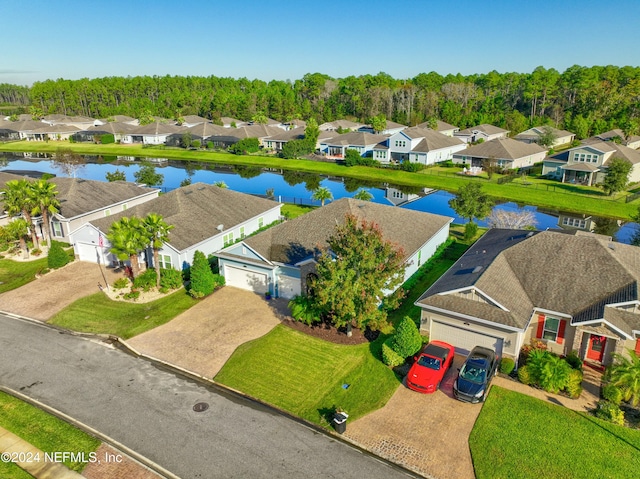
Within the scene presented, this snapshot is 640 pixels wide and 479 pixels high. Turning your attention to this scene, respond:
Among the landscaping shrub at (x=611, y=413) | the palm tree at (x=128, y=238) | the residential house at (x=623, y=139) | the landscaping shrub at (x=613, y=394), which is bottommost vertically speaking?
the landscaping shrub at (x=611, y=413)

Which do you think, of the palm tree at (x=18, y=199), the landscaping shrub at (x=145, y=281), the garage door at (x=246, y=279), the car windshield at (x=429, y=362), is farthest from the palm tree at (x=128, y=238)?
the car windshield at (x=429, y=362)

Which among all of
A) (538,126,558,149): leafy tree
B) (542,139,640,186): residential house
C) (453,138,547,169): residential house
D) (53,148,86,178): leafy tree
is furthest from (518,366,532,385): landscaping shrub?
(53,148,86,178): leafy tree

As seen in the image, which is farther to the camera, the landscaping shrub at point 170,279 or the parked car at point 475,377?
the landscaping shrub at point 170,279

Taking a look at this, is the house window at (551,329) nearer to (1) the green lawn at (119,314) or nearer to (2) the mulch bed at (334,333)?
(2) the mulch bed at (334,333)

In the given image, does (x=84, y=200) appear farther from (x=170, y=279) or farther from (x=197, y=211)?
(x=170, y=279)

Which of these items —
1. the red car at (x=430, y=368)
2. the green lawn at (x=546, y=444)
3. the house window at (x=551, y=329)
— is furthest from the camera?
the house window at (x=551, y=329)

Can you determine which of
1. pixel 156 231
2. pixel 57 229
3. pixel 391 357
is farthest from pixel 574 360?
pixel 57 229
